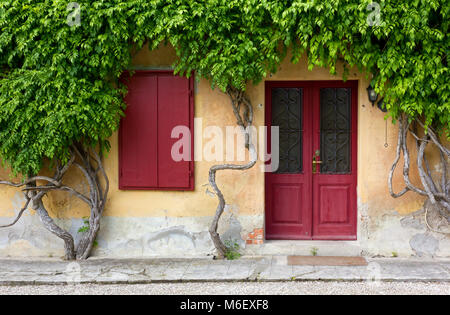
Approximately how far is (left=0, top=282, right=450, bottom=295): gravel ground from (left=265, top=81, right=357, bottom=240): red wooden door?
1481mm

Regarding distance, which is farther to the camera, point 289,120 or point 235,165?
point 289,120

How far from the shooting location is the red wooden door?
775 cm

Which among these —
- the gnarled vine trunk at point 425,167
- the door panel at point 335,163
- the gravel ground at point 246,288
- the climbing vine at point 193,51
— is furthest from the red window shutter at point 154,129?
the gnarled vine trunk at point 425,167

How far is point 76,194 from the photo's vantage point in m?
7.63

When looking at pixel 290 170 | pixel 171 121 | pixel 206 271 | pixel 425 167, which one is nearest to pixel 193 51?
pixel 171 121

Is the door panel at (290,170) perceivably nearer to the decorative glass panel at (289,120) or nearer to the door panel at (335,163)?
the decorative glass panel at (289,120)

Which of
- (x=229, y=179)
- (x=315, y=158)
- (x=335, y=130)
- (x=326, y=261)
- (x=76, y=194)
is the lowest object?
(x=326, y=261)

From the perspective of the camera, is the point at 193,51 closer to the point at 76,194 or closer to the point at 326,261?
the point at 76,194

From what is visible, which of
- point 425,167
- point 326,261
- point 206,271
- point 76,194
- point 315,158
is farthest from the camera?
point 315,158

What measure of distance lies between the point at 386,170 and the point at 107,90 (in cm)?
387

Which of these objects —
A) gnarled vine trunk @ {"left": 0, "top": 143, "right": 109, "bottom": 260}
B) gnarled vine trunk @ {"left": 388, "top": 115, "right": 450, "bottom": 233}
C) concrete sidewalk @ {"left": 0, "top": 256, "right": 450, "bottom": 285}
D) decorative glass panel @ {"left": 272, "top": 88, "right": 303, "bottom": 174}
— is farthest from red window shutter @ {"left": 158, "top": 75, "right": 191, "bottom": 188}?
gnarled vine trunk @ {"left": 388, "top": 115, "right": 450, "bottom": 233}

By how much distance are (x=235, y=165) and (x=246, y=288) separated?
70.1 inches

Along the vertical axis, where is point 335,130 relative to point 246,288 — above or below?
above

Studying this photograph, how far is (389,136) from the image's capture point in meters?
7.44
